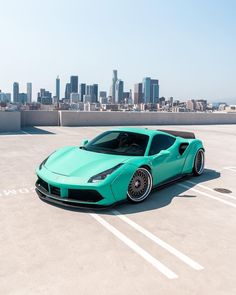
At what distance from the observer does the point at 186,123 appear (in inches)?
1005

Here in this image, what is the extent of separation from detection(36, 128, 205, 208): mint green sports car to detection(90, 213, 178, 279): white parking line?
0.31m

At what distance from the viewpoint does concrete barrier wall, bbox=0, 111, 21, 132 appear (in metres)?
16.7

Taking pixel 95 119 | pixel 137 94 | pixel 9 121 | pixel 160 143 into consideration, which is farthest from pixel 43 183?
pixel 137 94

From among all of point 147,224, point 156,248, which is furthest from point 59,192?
point 156,248

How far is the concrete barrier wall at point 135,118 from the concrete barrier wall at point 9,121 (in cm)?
400

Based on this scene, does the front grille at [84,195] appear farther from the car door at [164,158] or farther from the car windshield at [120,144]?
the car door at [164,158]

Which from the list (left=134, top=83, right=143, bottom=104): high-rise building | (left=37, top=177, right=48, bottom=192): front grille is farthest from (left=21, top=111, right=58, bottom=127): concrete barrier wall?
(left=134, top=83, right=143, bottom=104): high-rise building

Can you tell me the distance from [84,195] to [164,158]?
1.89 m

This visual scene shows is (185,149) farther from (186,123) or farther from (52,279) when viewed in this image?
(186,123)

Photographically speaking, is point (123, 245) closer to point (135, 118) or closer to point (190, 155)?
point (190, 155)

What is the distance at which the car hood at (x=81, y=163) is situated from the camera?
4805 millimetres

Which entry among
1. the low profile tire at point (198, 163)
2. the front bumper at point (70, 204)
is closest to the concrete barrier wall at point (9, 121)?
the low profile tire at point (198, 163)

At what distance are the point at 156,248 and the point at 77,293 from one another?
1.22 metres

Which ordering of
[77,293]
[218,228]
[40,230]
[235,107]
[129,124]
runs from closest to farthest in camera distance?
[77,293] → [40,230] → [218,228] → [129,124] → [235,107]
